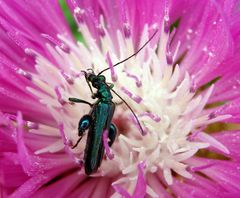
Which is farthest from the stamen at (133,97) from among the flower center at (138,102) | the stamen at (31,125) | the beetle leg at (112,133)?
the stamen at (31,125)

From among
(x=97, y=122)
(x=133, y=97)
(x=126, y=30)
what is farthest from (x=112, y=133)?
(x=126, y=30)

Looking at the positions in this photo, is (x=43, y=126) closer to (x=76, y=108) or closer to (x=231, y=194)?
(x=76, y=108)

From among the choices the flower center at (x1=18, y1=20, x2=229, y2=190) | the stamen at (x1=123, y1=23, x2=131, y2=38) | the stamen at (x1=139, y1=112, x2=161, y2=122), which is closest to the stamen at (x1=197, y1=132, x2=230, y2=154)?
the flower center at (x1=18, y1=20, x2=229, y2=190)

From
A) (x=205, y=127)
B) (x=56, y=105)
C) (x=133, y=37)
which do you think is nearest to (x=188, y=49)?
(x=133, y=37)

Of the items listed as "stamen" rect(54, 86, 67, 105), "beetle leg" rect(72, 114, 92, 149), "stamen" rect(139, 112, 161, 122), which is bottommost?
"beetle leg" rect(72, 114, 92, 149)

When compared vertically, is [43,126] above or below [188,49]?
below

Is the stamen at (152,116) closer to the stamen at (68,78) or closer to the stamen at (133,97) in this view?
the stamen at (133,97)

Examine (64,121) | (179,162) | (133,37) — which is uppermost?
(133,37)

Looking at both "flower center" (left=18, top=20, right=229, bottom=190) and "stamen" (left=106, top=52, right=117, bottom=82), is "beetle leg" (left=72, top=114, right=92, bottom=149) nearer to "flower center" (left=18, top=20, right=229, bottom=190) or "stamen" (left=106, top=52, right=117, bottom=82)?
"flower center" (left=18, top=20, right=229, bottom=190)
